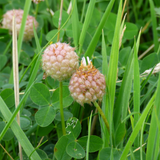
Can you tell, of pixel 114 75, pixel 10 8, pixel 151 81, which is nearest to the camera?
pixel 114 75

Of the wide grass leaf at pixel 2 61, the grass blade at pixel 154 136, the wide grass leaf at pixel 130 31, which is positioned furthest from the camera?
the wide grass leaf at pixel 130 31

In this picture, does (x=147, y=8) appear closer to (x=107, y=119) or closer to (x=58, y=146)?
(x=107, y=119)

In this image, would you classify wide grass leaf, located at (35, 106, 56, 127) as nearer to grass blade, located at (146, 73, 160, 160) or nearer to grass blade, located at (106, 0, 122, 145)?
grass blade, located at (106, 0, 122, 145)

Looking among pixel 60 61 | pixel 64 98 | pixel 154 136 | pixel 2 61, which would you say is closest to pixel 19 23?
pixel 2 61

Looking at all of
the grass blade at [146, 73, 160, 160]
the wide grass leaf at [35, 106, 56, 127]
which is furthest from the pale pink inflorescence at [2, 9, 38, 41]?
the grass blade at [146, 73, 160, 160]

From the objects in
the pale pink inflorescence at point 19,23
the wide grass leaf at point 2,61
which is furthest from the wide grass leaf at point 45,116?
the pale pink inflorescence at point 19,23

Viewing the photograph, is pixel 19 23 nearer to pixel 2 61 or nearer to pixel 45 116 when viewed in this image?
pixel 2 61

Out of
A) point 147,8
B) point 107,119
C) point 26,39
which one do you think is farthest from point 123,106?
point 147,8

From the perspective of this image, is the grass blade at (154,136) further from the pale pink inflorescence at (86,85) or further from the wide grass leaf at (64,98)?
the wide grass leaf at (64,98)
